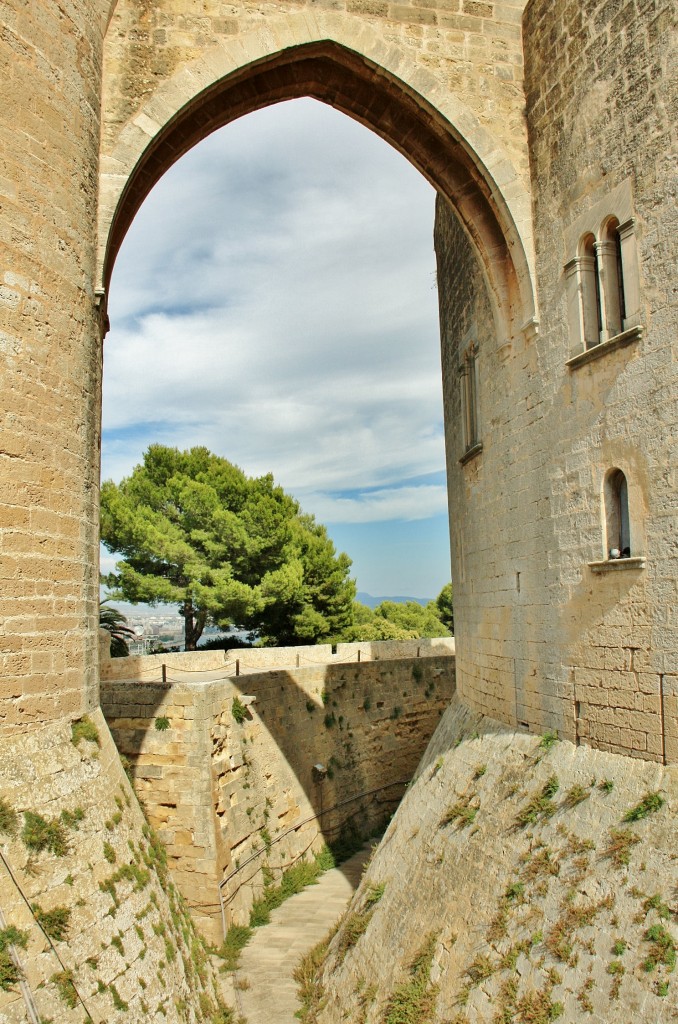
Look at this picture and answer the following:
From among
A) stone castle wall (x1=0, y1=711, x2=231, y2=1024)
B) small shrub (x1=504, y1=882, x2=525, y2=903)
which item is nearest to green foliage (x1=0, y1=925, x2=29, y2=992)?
stone castle wall (x1=0, y1=711, x2=231, y2=1024)

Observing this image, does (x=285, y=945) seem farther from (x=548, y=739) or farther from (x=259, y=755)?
(x=548, y=739)

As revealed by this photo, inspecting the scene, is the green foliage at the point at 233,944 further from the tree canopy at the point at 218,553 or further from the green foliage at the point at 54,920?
the tree canopy at the point at 218,553

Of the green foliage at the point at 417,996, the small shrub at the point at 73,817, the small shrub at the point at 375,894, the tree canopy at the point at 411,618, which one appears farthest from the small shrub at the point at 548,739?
the tree canopy at the point at 411,618

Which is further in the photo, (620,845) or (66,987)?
(620,845)

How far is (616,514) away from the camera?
6.36 m

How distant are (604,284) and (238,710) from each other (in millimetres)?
7126

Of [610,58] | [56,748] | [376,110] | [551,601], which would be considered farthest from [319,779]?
[610,58]

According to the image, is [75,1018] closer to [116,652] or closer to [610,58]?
[610,58]

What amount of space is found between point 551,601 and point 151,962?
418 cm

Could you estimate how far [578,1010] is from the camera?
4.93 metres

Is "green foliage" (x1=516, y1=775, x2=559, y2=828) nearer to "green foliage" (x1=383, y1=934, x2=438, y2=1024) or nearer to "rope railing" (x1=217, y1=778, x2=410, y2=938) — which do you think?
"green foliage" (x1=383, y1=934, x2=438, y2=1024)

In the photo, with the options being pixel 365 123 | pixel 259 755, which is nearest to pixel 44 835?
pixel 259 755

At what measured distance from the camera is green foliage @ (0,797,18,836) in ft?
16.4

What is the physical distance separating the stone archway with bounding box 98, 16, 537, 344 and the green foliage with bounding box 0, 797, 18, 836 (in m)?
4.44
